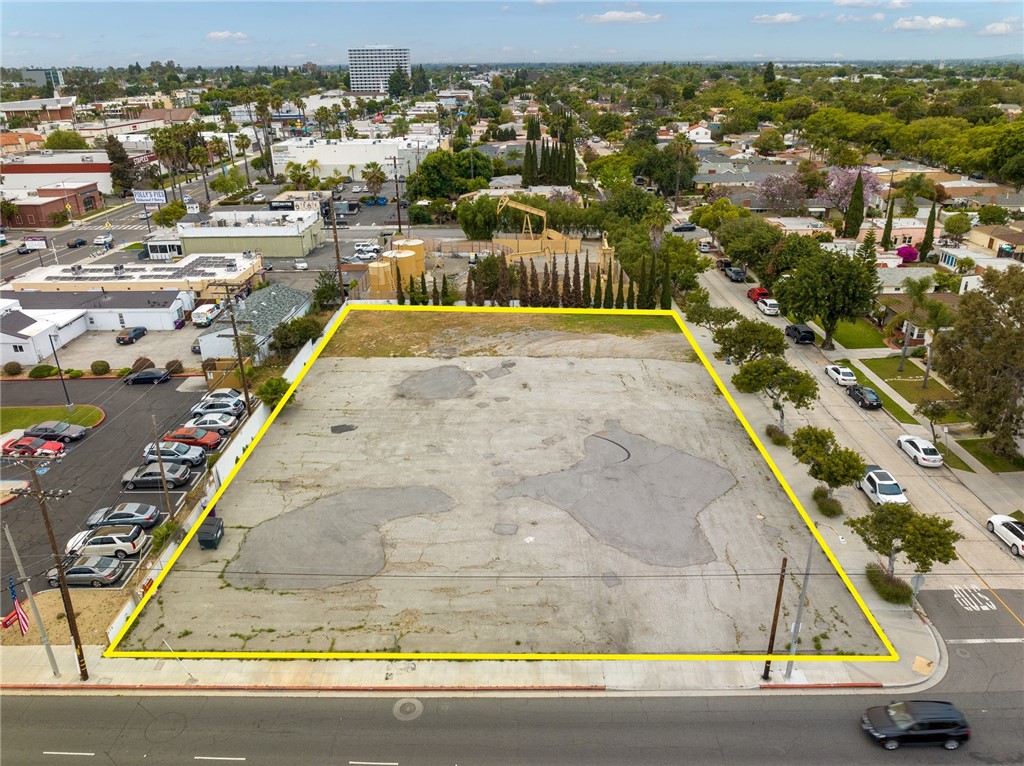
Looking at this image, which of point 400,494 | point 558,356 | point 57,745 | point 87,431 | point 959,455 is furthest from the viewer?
point 558,356

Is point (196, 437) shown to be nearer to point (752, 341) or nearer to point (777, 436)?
point (777, 436)

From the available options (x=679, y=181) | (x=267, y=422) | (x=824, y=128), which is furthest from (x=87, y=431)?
(x=824, y=128)

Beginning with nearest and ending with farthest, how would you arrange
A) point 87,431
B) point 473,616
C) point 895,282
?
point 473,616 < point 87,431 < point 895,282

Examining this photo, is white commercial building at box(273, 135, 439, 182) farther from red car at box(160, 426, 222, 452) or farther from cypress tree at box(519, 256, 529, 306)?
red car at box(160, 426, 222, 452)

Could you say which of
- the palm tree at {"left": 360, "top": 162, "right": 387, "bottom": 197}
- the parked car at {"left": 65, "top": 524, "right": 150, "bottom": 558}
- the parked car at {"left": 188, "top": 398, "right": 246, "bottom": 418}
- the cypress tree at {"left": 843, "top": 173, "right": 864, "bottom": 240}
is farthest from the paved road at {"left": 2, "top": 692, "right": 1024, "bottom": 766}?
the palm tree at {"left": 360, "top": 162, "right": 387, "bottom": 197}

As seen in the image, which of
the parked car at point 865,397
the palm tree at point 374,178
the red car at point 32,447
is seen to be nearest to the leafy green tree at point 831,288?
the parked car at point 865,397

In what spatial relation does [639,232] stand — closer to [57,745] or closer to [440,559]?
[440,559]
